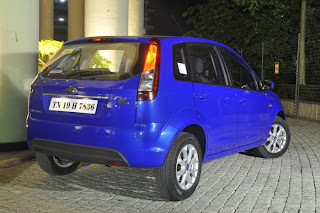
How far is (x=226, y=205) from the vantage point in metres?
4.71

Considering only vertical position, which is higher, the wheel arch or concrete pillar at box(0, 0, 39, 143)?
concrete pillar at box(0, 0, 39, 143)

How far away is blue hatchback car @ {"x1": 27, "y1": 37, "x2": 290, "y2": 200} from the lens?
4488mm

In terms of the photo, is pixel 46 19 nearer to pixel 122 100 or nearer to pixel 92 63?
pixel 92 63

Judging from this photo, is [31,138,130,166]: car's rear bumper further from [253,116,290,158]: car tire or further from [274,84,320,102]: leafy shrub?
[274,84,320,102]: leafy shrub

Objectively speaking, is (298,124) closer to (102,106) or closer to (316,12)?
(316,12)

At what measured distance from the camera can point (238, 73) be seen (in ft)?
21.2

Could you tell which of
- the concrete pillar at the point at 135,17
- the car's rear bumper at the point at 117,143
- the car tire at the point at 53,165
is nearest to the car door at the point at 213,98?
the car's rear bumper at the point at 117,143

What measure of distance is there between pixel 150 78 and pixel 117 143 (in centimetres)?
71

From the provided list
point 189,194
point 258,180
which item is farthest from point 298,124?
point 189,194

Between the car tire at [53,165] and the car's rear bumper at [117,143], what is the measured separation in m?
0.89

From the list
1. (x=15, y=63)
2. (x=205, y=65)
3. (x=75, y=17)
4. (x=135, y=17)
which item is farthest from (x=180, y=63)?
(x=75, y=17)

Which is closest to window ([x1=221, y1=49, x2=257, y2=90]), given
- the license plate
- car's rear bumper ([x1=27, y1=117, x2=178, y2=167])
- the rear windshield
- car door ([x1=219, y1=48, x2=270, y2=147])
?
car door ([x1=219, y1=48, x2=270, y2=147])

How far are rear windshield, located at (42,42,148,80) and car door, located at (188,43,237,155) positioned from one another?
74 cm

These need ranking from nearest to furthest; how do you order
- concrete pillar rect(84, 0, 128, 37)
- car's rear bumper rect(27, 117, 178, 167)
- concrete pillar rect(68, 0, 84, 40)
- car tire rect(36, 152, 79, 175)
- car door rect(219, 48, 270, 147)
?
car's rear bumper rect(27, 117, 178, 167) → car tire rect(36, 152, 79, 175) → car door rect(219, 48, 270, 147) → concrete pillar rect(84, 0, 128, 37) → concrete pillar rect(68, 0, 84, 40)
